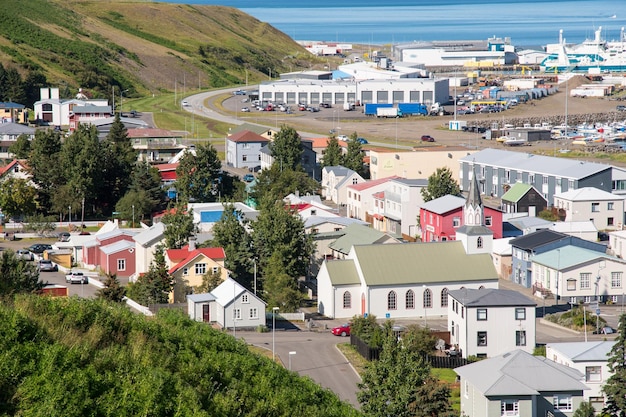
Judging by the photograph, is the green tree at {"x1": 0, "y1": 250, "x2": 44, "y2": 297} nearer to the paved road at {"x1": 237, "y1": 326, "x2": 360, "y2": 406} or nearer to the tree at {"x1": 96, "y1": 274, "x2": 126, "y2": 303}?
the tree at {"x1": 96, "y1": 274, "x2": 126, "y2": 303}

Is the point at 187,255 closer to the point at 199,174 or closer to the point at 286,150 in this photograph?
the point at 199,174

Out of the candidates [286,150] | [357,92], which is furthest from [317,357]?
[357,92]

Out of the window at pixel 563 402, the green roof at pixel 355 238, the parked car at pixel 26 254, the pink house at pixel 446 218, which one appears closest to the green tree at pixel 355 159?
the pink house at pixel 446 218

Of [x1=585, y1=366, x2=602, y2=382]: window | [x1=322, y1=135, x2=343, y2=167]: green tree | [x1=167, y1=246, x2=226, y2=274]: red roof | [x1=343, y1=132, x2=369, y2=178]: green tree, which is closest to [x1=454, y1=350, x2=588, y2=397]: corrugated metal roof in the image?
[x1=585, y1=366, x2=602, y2=382]: window

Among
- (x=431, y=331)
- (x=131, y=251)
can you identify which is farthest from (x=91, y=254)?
(x=431, y=331)

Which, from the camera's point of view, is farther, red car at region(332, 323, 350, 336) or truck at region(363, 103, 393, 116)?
truck at region(363, 103, 393, 116)

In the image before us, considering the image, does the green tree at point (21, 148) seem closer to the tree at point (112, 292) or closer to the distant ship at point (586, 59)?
the tree at point (112, 292)
